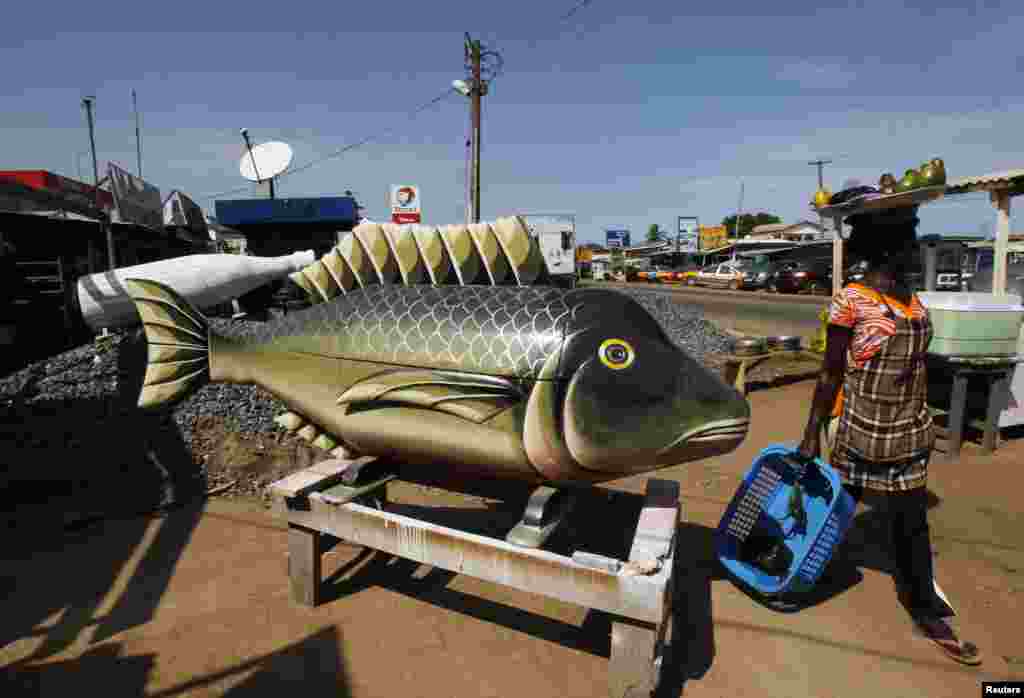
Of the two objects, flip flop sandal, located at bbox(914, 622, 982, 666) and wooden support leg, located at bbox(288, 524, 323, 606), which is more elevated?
wooden support leg, located at bbox(288, 524, 323, 606)

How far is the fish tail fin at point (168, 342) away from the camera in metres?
2.45

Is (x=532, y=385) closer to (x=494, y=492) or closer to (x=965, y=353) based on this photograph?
(x=494, y=492)

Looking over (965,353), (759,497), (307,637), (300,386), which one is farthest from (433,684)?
(965,353)

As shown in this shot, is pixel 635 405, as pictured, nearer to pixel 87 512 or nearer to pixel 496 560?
pixel 496 560

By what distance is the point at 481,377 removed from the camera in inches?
84.6

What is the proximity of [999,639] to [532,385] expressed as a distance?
2163mm

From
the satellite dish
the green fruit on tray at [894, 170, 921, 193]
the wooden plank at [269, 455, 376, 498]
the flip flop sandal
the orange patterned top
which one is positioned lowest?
the flip flop sandal

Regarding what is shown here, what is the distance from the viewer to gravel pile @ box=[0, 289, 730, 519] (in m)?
3.55

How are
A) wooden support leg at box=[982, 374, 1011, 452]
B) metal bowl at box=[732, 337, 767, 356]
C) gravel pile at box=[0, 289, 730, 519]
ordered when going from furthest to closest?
metal bowl at box=[732, 337, 767, 356] < wooden support leg at box=[982, 374, 1011, 452] < gravel pile at box=[0, 289, 730, 519]

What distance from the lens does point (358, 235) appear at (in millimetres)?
2654

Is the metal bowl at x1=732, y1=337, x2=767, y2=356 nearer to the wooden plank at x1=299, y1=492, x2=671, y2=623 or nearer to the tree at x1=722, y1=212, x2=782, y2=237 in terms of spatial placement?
the wooden plank at x1=299, y1=492, x2=671, y2=623

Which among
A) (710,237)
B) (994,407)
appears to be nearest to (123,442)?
(994,407)

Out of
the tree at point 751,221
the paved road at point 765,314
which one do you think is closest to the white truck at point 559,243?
the paved road at point 765,314

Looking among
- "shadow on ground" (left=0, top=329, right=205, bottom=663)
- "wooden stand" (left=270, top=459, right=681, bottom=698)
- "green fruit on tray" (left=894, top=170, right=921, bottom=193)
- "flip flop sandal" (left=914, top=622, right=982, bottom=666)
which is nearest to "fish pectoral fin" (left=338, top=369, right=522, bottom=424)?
"wooden stand" (left=270, top=459, right=681, bottom=698)
